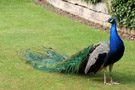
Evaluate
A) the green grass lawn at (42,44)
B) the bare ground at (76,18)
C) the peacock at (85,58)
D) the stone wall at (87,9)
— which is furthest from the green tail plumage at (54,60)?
the stone wall at (87,9)

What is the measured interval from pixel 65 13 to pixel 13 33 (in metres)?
3.63

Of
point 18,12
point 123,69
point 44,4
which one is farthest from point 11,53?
point 44,4

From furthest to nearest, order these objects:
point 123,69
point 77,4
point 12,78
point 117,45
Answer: point 77,4 < point 123,69 < point 12,78 < point 117,45

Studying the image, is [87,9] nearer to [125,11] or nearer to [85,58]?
[125,11]

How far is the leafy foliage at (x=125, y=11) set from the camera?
8723mm

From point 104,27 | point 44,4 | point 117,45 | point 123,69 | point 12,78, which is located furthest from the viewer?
point 44,4

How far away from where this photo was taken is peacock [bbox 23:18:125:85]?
16.0 feet

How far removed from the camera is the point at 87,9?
1104cm

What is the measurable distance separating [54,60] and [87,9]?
18.3 feet

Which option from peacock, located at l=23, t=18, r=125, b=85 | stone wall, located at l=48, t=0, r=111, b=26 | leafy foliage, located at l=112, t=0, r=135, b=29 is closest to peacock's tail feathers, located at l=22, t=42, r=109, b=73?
peacock, located at l=23, t=18, r=125, b=85

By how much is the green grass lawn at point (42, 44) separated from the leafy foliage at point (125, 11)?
0.67 metres

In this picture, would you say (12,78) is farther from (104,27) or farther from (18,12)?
(18,12)

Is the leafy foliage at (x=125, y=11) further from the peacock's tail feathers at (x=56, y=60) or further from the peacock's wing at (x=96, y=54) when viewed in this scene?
the peacock's wing at (x=96, y=54)

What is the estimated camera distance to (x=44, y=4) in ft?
44.7
